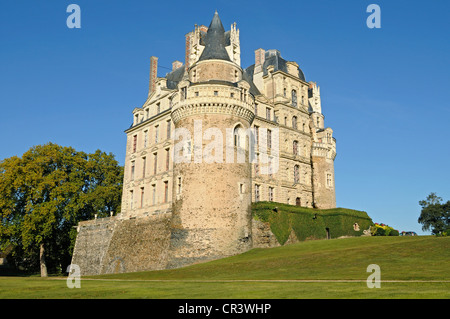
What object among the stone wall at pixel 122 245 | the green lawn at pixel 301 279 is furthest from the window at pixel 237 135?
the stone wall at pixel 122 245

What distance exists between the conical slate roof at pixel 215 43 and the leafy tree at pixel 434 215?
45.5m

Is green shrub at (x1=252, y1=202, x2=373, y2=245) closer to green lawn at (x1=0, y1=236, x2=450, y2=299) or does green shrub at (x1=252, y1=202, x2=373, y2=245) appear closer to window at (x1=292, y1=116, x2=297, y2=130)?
green lawn at (x1=0, y1=236, x2=450, y2=299)

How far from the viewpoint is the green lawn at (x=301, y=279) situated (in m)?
11.7

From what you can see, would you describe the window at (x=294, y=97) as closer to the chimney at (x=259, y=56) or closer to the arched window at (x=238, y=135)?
the chimney at (x=259, y=56)

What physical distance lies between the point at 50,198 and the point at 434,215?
54.1m

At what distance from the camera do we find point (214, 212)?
99.3 ft

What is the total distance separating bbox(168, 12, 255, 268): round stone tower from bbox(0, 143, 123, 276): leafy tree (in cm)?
1833

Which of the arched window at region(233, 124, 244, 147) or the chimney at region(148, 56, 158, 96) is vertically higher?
the chimney at region(148, 56, 158, 96)

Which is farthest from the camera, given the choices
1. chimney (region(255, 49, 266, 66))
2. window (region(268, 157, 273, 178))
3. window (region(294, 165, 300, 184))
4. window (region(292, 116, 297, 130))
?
chimney (region(255, 49, 266, 66))

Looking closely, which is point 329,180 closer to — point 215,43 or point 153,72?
point 215,43

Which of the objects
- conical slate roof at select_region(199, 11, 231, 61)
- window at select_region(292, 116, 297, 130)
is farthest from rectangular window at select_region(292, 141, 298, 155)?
conical slate roof at select_region(199, 11, 231, 61)

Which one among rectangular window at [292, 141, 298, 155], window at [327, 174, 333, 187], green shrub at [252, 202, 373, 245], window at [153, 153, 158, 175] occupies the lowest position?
green shrub at [252, 202, 373, 245]

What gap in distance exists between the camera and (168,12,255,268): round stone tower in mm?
29984
